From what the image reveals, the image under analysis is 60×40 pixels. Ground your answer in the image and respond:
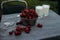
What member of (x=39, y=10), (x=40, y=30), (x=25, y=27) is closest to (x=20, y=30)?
(x=25, y=27)

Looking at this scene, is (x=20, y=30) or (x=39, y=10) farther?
(x=39, y=10)

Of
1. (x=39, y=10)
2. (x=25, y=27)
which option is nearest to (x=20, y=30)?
(x=25, y=27)

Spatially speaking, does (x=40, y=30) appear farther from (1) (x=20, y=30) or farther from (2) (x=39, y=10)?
(2) (x=39, y=10)

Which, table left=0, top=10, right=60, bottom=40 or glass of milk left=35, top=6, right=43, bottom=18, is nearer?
table left=0, top=10, right=60, bottom=40

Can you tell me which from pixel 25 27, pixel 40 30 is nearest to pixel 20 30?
pixel 25 27

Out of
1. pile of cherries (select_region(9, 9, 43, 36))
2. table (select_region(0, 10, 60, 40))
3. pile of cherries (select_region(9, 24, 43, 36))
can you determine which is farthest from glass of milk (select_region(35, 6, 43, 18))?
pile of cherries (select_region(9, 24, 43, 36))

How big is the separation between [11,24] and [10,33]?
1.00 ft

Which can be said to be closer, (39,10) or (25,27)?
(25,27)

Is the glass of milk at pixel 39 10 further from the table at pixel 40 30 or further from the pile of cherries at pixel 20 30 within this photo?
the pile of cherries at pixel 20 30

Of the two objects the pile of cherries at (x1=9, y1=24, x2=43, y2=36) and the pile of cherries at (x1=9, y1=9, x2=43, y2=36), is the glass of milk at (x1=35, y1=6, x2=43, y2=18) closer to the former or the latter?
the pile of cherries at (x1=9, y1=9, x2=43, y2=36)

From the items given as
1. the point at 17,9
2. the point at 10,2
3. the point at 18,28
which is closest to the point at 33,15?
the point at 18,28

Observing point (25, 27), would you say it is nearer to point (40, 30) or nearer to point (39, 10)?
point (40, 30)

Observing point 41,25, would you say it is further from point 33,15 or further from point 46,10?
point 46,10

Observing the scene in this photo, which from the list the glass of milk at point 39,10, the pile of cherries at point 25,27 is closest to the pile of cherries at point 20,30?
the pile of cherries at point 25,27
